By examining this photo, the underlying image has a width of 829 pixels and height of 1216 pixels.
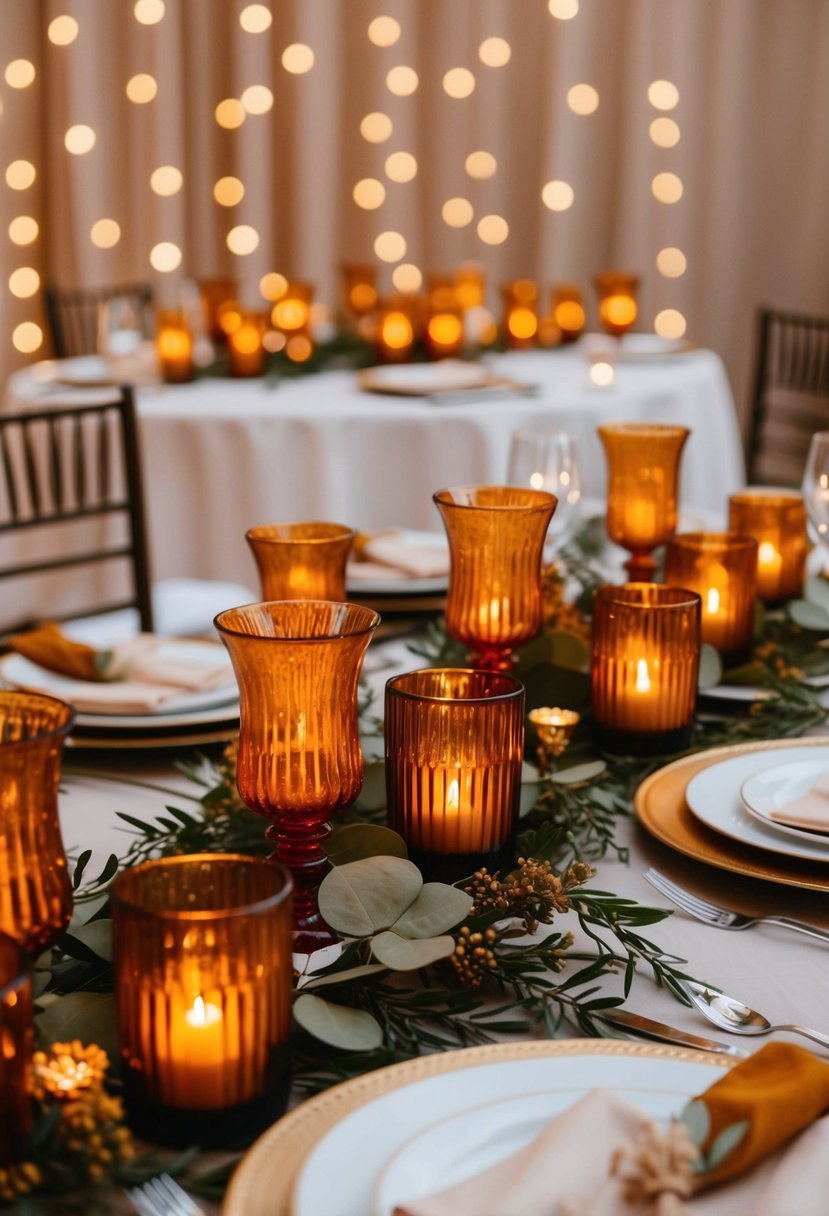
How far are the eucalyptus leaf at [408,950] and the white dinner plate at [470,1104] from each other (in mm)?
74

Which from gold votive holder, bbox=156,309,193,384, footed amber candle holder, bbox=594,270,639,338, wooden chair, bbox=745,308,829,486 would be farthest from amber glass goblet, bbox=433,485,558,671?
wooden chair, bbox=745,308,829,486

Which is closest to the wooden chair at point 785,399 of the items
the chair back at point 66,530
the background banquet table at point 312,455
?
the background banquet table at point 312,455

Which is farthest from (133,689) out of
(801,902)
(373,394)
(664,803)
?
(373,394)

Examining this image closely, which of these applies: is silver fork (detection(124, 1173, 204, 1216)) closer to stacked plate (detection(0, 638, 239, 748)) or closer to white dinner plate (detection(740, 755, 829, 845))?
white dinner plate (detection(740, 755, 829, 845))

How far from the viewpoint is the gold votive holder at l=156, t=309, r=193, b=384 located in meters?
2.93

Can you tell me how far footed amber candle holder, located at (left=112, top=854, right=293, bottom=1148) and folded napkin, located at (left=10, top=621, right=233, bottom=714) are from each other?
618 millimetres

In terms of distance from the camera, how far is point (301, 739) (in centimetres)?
77

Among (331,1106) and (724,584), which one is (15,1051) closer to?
(331,1106)

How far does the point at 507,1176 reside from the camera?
0.51 metres

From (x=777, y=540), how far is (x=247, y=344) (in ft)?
6.21

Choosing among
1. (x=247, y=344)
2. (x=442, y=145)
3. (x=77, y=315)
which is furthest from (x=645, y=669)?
(x=442, y=145)

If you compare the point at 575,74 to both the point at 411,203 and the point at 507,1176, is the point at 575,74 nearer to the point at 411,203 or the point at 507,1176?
the point at 411,203

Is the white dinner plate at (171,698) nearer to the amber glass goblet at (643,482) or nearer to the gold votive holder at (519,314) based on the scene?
the amber glass goblet at (643,482)

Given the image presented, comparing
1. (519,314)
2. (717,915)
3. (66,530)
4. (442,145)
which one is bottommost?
(66,530)
